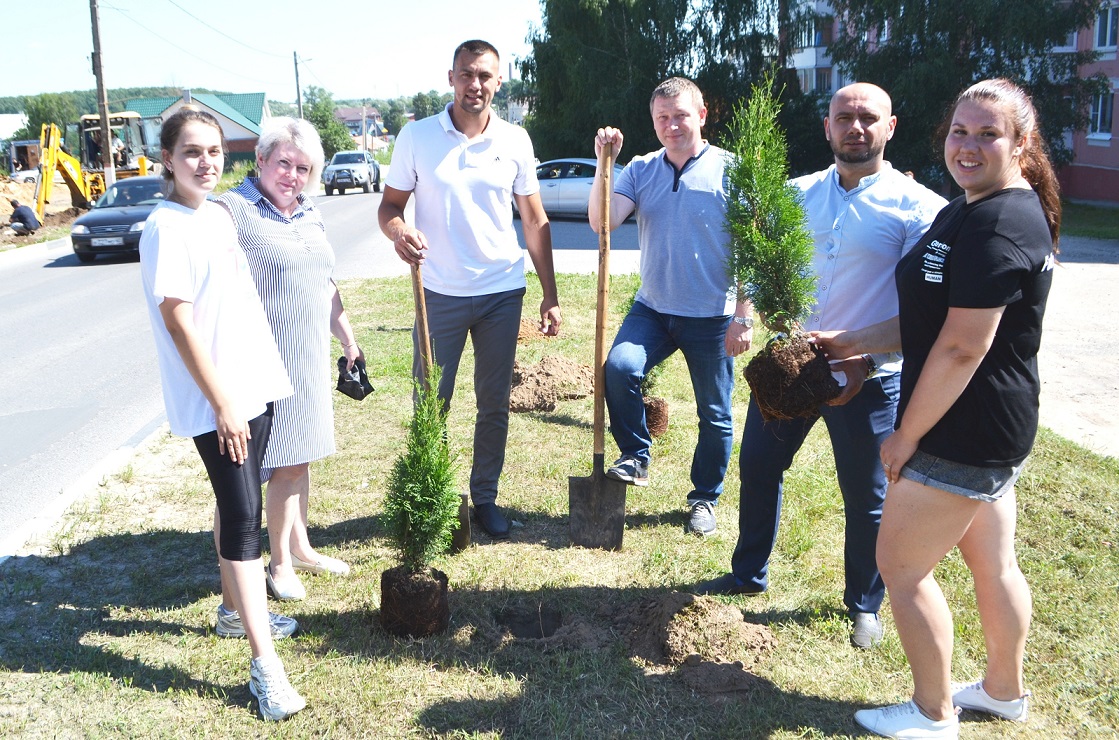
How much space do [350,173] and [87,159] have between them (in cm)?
1097

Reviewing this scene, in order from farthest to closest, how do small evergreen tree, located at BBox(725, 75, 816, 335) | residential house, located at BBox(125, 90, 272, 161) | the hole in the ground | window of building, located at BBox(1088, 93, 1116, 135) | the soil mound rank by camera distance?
residential house, located at BBox(125, 90, 272, 161)
window of building, located at BBox(1088, 93, 1116, 135)
the hole in the ground
the soil mound
small evergreen tree, located at BBox(725, 75, 816, 335)

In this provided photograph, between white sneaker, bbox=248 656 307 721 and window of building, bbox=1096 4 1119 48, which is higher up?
window of building, bbox=1096 4 1119 48

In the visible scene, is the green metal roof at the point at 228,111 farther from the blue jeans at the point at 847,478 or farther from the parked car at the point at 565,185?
the blue jeans at the point at 847,478

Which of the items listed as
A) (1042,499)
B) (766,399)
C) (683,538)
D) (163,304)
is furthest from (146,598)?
(1042,499)

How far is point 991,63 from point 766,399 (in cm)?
2441

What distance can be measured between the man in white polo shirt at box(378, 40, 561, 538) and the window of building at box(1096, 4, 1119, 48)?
29.8 metres

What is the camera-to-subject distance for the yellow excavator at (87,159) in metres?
23.9

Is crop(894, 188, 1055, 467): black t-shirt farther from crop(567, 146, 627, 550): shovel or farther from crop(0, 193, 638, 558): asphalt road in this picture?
crop(0, 193, 638, 558): asphalt road

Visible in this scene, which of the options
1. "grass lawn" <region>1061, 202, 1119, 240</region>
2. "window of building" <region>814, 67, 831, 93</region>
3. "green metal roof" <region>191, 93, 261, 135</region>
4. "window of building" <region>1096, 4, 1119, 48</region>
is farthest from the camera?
"green metal roof" <region>191, 93, 261, 135</region>

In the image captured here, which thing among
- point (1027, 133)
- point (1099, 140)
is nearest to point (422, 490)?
point (1027, 133)

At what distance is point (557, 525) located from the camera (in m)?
4.90

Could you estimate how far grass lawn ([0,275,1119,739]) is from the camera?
3168 mm

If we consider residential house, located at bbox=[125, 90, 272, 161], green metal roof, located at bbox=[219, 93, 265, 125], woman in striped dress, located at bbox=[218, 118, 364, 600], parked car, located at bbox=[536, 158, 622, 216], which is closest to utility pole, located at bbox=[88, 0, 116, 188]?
parked car, located at bbox=[536, 158, 622, 216]

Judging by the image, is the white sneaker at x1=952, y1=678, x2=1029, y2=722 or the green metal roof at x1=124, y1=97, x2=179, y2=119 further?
the green metal roof at x1=124, y1=97, x2=179, y2=119
